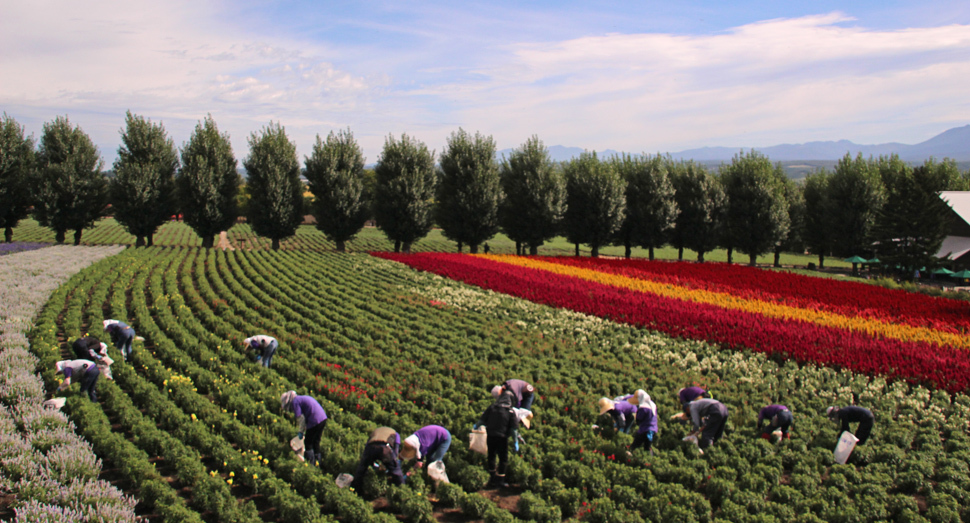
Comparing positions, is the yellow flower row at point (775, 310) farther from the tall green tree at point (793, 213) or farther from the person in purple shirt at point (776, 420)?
the tall green tree at point (793, 213)

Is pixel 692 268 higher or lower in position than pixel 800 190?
lower

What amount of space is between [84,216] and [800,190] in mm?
71079

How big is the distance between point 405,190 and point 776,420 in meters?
39.5

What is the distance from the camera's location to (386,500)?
9.16 metres

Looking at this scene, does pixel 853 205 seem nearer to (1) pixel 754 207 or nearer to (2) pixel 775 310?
(1) pixel 754 207

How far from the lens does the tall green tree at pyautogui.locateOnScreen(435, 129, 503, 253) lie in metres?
47.6

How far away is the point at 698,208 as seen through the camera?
48844 millimetres

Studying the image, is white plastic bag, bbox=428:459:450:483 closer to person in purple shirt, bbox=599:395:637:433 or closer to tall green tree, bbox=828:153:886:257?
person in purple shirt, bbox=599:395:637:433

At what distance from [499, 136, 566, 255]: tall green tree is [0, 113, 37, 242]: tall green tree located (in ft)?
137

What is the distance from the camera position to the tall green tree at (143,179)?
1885 inches

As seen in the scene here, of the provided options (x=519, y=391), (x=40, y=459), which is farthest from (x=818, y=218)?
(x=40, y=459)

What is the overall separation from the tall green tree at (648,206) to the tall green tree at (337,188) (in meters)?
24.2

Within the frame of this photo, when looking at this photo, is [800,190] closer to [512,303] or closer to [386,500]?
[512,303]

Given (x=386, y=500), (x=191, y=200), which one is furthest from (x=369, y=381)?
(x=191, y=200)
